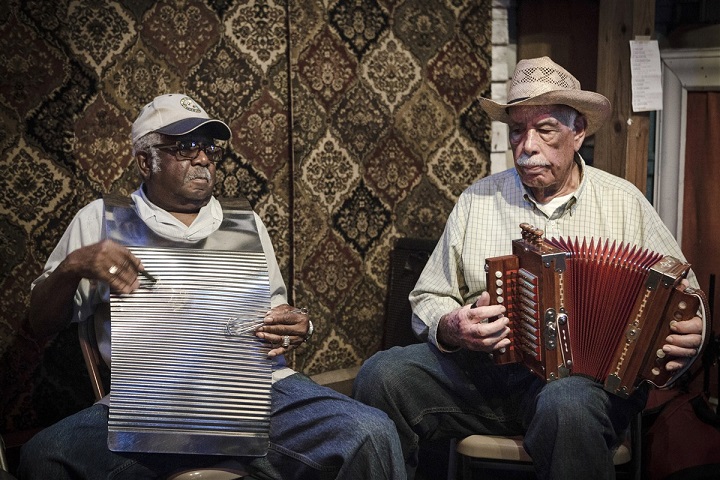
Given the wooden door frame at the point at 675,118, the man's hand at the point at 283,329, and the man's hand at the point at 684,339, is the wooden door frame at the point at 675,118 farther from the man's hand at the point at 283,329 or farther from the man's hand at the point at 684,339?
the man's hand at the point at 283,329

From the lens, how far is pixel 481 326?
265cm

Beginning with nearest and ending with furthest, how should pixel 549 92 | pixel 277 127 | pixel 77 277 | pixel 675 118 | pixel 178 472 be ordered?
pixel 178 472 → pixel 77 277 → pixel 549 92 → pixel 277 127 → pixel 675 118

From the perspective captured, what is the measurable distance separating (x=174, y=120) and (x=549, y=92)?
1365 millimetres

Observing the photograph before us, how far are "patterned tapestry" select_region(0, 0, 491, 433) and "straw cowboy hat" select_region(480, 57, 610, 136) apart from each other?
Result: 1163mm

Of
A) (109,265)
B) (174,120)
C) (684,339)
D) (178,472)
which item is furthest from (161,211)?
(684,339)

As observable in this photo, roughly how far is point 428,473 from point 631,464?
108 cm

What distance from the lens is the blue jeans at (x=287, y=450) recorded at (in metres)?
2.44

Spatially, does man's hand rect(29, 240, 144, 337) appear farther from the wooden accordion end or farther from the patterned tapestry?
the wooden accordion end

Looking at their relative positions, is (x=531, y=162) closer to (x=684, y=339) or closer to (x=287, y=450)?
(x=684, y=339)

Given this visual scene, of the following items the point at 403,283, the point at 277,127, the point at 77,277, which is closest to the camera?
the point at 77,277

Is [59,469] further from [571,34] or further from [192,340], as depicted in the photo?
[571,34]

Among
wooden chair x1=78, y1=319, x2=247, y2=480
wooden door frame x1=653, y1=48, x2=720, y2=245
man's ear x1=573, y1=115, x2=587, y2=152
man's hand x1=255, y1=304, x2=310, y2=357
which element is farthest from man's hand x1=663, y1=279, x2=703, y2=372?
wooden door frame x1=653, y1=48, x2=720, y2=245

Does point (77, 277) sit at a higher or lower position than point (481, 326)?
higher

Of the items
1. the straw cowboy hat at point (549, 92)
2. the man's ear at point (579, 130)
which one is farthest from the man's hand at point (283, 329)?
the man's ear at point (579, 130)
